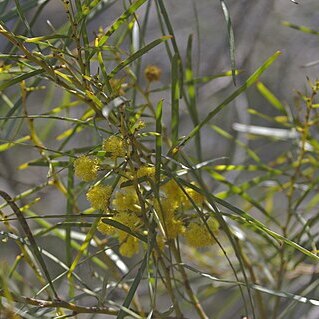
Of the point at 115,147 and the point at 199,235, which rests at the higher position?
the point at 115,147

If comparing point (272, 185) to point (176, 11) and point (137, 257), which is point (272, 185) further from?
point (137, 257)

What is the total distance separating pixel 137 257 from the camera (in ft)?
7.02

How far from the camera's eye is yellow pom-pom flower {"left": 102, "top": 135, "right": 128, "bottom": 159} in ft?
1.93

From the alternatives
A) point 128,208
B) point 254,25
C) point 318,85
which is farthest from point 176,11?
point 128,208

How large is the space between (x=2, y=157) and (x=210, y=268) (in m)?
0.84

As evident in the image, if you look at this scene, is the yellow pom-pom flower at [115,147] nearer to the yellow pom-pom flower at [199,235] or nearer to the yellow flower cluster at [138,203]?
the yellow flower cluster at [138,203]

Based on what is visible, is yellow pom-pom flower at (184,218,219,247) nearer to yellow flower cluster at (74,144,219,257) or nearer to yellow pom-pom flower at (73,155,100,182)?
yellow flower cluster at (74,144,219,257)

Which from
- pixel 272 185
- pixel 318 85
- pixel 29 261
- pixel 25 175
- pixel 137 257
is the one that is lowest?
pixel 137 257

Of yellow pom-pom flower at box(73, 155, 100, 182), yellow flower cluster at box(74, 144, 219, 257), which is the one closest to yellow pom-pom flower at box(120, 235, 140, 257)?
yellow flower cluster at box(74, 144, 219, 257)

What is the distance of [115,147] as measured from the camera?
587 mm

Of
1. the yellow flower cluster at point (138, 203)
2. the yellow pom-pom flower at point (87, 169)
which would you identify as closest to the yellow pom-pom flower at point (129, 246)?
the yellow flower cluster at point (138, 203)

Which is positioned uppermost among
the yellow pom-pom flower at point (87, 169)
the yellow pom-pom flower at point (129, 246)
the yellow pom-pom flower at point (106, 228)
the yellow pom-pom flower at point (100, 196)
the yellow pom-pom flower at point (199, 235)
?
the yellow pom-pom flower at point (87, 169)

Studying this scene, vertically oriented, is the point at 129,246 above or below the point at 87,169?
below

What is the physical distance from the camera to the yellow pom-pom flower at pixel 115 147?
1.93 ft
